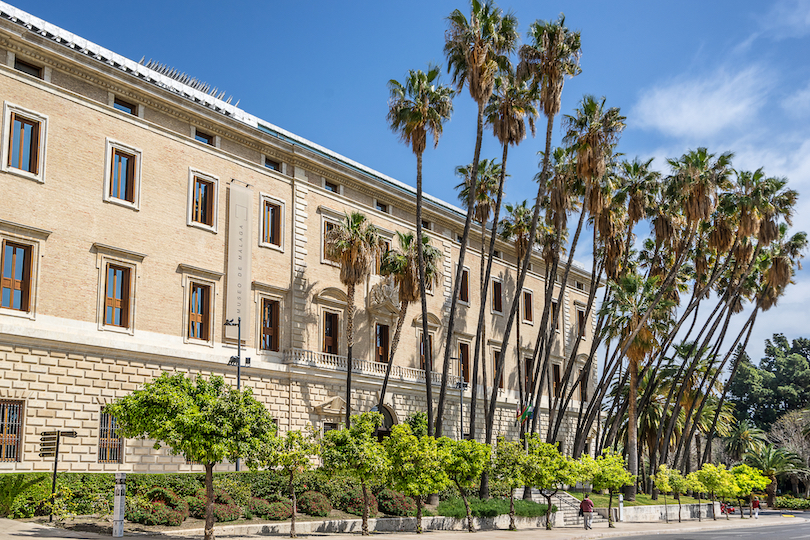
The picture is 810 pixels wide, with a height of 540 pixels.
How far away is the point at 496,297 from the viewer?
2005 inches

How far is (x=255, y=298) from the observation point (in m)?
33.4

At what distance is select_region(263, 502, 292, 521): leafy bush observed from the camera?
24859mm

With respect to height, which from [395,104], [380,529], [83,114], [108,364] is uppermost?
[395,104]

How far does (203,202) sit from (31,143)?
7.47 metres

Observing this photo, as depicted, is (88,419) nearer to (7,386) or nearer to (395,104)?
(7,386)

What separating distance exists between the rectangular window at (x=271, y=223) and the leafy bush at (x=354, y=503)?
11852 millimetres

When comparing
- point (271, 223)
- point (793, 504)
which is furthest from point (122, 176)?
point (793, 504)

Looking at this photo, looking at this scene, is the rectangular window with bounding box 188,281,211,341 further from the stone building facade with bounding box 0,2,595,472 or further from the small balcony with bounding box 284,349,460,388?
the small balcony with bounding box 284,349,460,388

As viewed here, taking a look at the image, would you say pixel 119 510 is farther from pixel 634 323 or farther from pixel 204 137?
pixel 634 323

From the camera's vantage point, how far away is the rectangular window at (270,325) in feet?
111

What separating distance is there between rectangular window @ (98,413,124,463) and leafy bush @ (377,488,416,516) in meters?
9.63

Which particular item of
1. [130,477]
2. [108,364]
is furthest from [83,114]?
[130,477]

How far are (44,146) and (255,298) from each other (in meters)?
10.6

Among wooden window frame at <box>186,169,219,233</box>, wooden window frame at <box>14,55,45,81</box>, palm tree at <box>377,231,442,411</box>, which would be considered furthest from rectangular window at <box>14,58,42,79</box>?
palm tree at <box>377,231,442,411</box>
